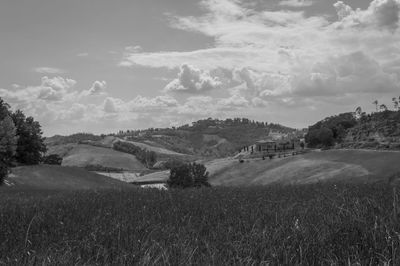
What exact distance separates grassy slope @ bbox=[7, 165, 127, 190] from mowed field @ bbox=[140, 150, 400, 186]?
2747 centimetres

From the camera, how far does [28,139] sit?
90375 millimetres

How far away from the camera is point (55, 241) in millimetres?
5867

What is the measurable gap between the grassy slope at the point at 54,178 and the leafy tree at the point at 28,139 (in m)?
4.74

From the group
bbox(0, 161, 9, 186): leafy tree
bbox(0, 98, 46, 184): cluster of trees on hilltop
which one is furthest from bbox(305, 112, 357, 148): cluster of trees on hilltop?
bbox(0, 161, 9, 186): leafy tree

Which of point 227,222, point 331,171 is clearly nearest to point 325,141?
point 331,171

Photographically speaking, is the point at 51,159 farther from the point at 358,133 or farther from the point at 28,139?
the point at 358,133

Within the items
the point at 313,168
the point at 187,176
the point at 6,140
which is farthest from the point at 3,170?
the point at 313,168

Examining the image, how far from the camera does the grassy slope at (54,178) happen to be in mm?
80000

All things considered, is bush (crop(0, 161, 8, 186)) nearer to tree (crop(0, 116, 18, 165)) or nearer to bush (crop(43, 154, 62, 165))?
tree (crop(0, 116, 18, 165))

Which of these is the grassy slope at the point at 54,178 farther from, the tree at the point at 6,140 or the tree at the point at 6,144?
the tree at the point at 6,140

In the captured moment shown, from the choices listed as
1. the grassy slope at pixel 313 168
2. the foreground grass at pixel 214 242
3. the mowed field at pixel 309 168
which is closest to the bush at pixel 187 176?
the mowed field at pixel 309 168

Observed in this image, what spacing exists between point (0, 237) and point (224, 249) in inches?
126

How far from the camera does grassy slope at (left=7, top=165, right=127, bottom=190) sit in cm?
8000

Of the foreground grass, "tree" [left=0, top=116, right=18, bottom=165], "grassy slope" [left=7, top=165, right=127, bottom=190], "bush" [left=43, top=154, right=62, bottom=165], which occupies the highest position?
"tree" [left=0, top=116, right=18, bottom=165]
